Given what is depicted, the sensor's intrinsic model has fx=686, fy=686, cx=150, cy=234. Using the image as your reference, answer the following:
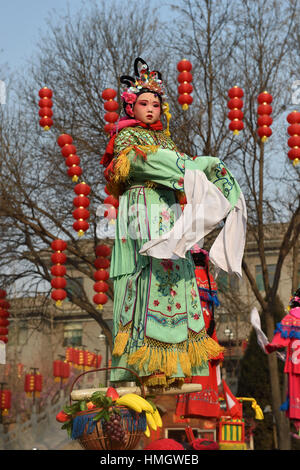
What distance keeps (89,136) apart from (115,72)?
4.49ft

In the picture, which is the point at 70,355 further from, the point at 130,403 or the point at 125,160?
the point at 130,403

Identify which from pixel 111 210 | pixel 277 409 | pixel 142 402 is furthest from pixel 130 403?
pixel 277 409

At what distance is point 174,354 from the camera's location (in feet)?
16.6

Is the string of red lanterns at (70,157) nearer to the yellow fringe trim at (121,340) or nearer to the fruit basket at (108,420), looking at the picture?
the yellow fringe trim at (121,340)

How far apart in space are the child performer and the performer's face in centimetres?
1

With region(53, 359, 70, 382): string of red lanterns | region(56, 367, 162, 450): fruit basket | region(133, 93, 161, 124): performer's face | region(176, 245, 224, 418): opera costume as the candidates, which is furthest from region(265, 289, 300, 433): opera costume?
region(53, 359, 70, 382): string of red lanterns

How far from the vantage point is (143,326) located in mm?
5172

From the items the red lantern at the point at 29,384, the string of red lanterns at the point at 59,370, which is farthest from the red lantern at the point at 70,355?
the red lantern at the point at 29,384

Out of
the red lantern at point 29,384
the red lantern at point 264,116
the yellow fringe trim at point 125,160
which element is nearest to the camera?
the yellow fringe trim at point 125,160

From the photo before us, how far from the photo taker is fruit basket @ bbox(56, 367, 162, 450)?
162 inches

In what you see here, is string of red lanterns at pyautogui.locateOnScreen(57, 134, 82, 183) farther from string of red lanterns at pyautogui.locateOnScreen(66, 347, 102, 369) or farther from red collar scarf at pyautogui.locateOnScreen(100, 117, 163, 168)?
string of red lanterns at pyautogui.locateOnScreen(66, 347, 102, 369)

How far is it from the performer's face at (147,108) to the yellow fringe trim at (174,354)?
186 centimetres

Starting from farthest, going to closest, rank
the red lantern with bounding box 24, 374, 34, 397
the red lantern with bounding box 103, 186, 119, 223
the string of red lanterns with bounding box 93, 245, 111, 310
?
the red lantern with bounding box 24, 374, 34, 397 → the string of red lanterns with bounding box 93, 245, 111, 310 → the red lantern with bounding box 103, 186, 119, 223

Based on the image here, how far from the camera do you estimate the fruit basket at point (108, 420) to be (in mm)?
4113
